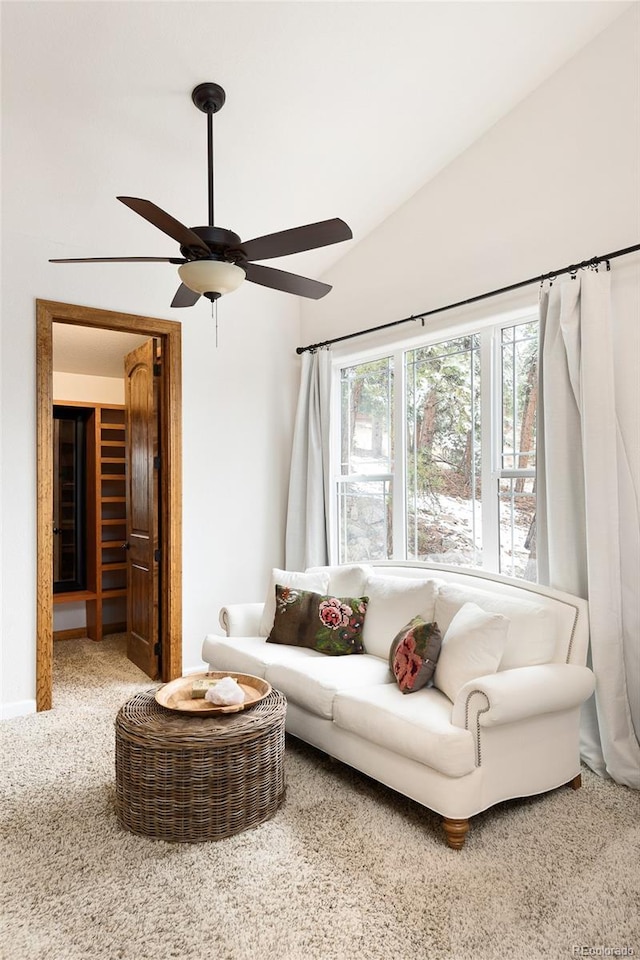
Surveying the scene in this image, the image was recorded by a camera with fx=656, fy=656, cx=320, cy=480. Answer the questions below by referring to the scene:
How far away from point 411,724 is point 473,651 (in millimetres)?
425

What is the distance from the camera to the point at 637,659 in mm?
2936

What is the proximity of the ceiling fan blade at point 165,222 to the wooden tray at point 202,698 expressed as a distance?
1807 mm

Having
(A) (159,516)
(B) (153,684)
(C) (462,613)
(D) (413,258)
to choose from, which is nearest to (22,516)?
(A) (159,516)

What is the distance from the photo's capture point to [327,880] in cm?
218

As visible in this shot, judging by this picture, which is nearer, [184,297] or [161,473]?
[184,297]

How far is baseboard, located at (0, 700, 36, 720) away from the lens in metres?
3.81

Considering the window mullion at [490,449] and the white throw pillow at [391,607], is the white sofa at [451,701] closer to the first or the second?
the white throw pillow at [391,607]

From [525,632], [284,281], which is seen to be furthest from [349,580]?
[284,281]

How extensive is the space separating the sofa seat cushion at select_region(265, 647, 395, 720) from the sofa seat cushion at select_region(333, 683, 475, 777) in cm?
8

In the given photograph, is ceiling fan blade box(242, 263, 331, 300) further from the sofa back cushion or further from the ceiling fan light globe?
the sofa back cushion

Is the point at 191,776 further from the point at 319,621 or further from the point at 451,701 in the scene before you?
the point at 319,621

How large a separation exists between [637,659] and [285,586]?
1.86 m

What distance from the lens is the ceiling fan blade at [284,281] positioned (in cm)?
280

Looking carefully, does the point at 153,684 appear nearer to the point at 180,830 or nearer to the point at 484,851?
the point at 180,830
